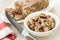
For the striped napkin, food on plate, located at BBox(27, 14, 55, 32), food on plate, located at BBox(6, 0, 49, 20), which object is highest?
food on plate, located at BBox(6, 0, 49, 20)

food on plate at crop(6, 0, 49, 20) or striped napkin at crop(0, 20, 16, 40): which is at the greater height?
food on plate at crop(6, 0, 49, 20)

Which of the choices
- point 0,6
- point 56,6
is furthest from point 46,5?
point 0,6

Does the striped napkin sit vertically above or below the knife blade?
below

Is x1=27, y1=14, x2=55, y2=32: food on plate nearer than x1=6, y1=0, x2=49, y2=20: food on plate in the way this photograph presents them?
Yes

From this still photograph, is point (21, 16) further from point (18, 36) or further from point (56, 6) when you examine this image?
point (56, 6)

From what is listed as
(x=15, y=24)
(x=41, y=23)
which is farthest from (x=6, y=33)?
(x=41, y=23)

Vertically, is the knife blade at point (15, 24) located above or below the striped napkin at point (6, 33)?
above
